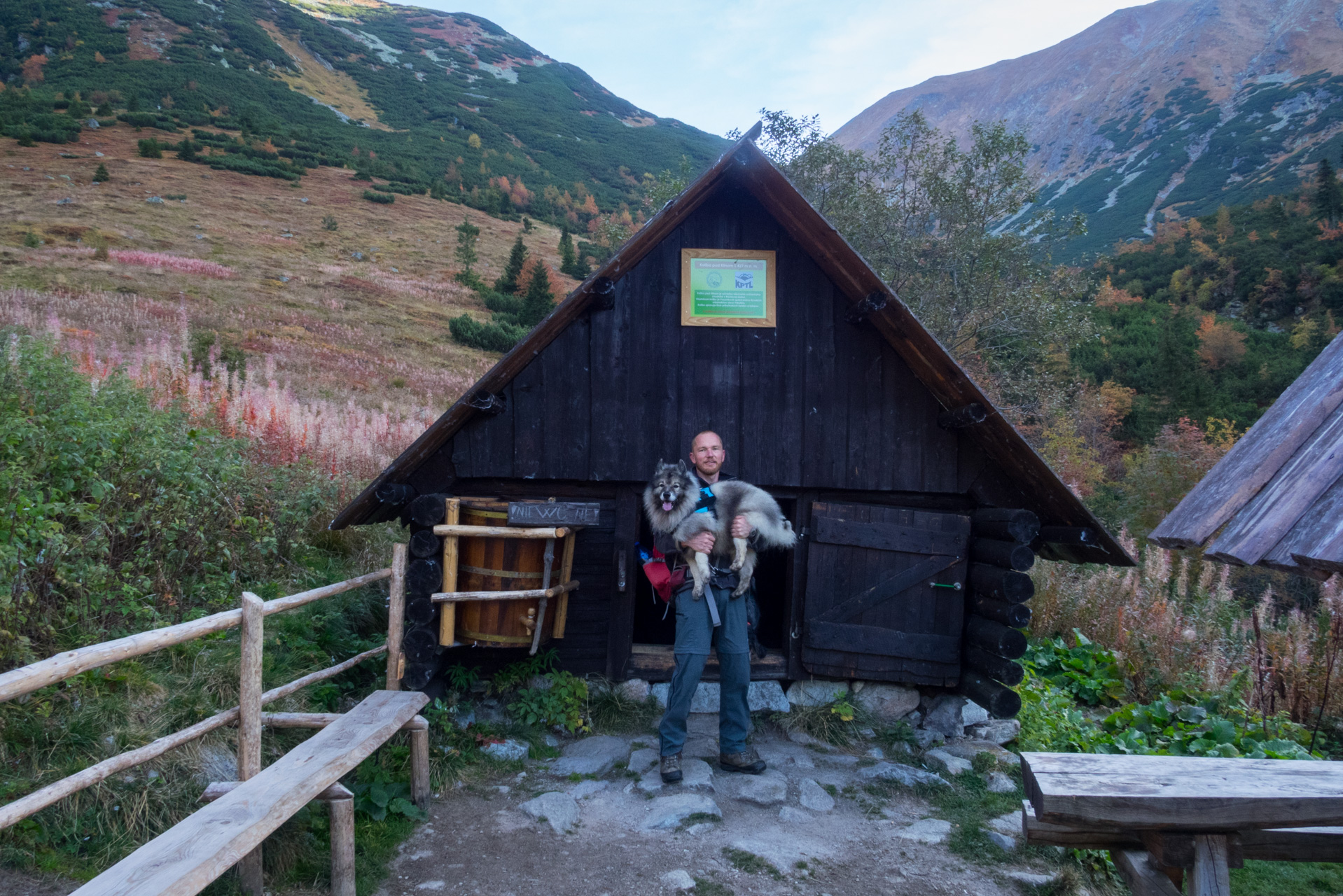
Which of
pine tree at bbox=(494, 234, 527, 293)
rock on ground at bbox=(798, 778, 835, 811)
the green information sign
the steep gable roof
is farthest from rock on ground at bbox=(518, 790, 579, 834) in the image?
pine tree at bbox=(494, 234, 527, 293)

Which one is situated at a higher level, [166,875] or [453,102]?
[453,102]

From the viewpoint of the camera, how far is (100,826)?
370cm

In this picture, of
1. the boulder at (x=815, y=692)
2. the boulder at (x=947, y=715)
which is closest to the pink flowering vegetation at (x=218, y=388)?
the boulder at (x=815, y=692)

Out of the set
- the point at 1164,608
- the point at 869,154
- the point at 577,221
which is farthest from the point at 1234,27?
the point at 1164,608

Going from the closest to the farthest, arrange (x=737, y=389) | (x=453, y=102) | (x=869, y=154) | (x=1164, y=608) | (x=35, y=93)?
(x=737, y=389)
(x=1164, y=608)
(x=869, y=154)
(x=35, y=93)
(x=453, y=102)

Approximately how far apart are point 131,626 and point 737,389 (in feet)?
16.3

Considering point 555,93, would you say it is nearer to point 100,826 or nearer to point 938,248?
point 938,248

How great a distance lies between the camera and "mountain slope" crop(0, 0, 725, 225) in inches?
1686

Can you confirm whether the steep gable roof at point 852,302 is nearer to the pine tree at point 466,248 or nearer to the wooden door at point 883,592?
the wooden door at point 883,592

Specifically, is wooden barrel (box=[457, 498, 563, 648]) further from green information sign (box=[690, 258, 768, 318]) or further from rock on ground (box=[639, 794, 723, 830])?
green information sign (box=[690, 258, 768, 318])

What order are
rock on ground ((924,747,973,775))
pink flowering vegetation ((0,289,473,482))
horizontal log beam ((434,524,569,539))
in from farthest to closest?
pink flowering vegetation ((0,289,473,482)) → rock on ground ((924,747,973,775)) → horizontal log beam ((434,524,569,539))

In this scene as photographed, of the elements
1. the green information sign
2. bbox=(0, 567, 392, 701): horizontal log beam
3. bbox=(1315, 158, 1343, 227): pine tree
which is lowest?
bbox=(0, 567, 392, 701): horizontal log beam

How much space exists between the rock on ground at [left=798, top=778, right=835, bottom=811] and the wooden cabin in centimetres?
121

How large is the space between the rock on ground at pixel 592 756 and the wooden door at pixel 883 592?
1.81 m
